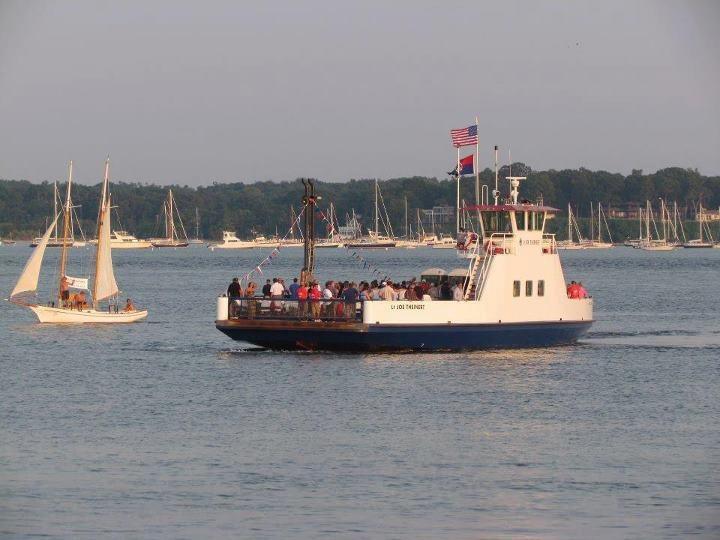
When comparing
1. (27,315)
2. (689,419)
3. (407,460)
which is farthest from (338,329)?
(27,315)

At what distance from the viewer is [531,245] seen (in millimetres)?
46781

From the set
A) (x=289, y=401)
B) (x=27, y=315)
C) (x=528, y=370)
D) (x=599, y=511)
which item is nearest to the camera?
(x=599, y=511)

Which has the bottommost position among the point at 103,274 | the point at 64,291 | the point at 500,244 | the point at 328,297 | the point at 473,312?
the point at 473,312

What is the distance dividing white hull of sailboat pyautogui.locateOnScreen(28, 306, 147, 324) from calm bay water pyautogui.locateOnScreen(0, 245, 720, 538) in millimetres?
8999

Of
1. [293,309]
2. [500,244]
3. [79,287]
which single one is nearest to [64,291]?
[79,287]

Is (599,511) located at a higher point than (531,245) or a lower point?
lower

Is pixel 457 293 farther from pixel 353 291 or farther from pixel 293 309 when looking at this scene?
pixel 293 309

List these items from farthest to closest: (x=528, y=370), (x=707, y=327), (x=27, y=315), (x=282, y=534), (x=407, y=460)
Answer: (x=27, y=315) → (x=707, y=327) → (x=528, y=370) → (x=407, y=460) → (x=282, y=534)

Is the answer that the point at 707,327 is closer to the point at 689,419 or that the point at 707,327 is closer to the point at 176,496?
the point at 689,419

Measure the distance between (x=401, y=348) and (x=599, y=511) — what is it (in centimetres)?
2080

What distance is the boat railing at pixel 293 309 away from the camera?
42.9 m

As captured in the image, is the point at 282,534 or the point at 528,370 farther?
the point at 528,370

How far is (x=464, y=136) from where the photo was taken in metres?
49.0

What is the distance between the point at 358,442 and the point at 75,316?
3302 cm
